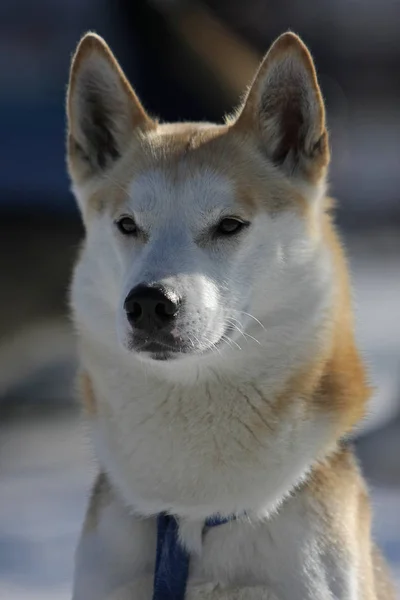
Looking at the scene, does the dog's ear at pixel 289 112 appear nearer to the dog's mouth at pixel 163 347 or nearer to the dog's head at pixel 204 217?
the dog's head at pixel 204 217

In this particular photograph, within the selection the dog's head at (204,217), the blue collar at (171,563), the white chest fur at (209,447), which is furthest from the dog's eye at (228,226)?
the blue collar at (171,563)

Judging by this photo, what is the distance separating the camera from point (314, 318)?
1.97 meters

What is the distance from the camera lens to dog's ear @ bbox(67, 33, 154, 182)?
208cm

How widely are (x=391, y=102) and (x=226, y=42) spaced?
5.28 ft

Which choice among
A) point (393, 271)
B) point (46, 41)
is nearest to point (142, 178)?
point (46, 41)

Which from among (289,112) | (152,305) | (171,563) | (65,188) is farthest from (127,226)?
(65,188)

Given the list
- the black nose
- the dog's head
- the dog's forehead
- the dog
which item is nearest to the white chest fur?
the dog

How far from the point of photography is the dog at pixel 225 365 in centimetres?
183

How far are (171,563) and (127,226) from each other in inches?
26.6

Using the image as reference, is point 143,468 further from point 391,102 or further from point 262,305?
point 391,102

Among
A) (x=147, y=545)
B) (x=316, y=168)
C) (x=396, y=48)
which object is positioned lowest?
(x=147, y=545)

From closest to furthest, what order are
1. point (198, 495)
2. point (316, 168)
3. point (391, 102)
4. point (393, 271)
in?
point (198, 495) → point (316, 168) → point (393, 271) → point (391, 102)

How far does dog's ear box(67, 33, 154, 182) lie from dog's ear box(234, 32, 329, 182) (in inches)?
10.0

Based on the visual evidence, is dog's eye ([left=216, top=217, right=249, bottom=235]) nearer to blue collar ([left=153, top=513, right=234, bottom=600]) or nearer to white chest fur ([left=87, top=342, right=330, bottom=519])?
white chest fur ([left=87, top=342, right=330, bottom=519])
